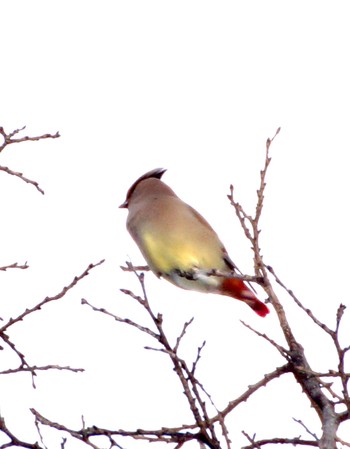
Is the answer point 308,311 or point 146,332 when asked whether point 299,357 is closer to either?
point 308,311

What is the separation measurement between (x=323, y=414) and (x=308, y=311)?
31 cm

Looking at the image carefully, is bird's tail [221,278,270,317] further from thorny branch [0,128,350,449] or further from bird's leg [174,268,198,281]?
thorny branch [0,128,350,449]

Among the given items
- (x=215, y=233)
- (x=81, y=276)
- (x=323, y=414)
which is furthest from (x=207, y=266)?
(x=323, y=414)

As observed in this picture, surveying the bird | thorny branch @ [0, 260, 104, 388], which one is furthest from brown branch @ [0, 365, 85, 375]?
the bird

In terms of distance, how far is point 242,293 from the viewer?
5023mm

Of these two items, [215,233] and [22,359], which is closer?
[22,359]

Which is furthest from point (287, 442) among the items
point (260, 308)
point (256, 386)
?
point (260, 308)

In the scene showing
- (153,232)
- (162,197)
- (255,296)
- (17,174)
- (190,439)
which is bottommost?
(190,439)

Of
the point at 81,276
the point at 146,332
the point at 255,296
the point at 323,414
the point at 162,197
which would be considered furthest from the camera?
the point at 162,197

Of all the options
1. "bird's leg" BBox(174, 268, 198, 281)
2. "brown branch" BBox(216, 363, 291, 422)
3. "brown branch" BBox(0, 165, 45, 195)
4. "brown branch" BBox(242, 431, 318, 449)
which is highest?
"bird's leg" BBox(174, 268, 198, 281)

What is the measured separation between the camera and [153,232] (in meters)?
4.98

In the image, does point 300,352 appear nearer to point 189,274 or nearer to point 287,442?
point 287,442

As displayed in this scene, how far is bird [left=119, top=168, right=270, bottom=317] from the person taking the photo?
4.95 m

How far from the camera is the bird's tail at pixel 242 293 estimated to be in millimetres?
4941
